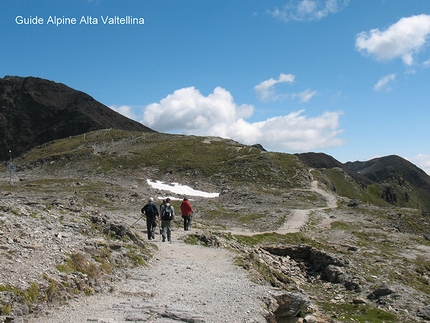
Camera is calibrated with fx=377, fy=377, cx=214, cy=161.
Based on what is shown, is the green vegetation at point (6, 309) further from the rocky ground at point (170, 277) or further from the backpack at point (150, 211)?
the backpack at point (150, 211)

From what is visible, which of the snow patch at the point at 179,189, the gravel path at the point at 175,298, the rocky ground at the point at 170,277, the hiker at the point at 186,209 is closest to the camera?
the gravel path at the point at 175,298

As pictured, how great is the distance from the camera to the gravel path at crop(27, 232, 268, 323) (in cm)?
1137

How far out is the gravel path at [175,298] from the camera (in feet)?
37.3

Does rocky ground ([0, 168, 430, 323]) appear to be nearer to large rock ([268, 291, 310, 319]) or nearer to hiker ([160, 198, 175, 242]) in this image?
large rock ([268, 291, 310, 319])

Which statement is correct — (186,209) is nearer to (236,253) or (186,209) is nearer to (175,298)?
(236,253)

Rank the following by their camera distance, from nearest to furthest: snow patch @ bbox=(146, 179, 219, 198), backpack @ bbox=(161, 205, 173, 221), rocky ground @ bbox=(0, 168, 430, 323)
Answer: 1. rocky ground @ bbox=(0, 168, 430, 323)
2. backpack @ bbox=(161, 205, 173, 221)
3. snow patch @ bbox=(146, 179, 219, 198)

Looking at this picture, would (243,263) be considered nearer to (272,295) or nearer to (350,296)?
(272,295)

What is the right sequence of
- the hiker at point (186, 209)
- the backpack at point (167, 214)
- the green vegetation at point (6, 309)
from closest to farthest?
the green vegetation at point (6, 309) → the backpack at point (167, 214) → the hiker at point (186, 209)

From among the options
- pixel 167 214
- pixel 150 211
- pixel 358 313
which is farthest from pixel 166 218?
pixel 358 313

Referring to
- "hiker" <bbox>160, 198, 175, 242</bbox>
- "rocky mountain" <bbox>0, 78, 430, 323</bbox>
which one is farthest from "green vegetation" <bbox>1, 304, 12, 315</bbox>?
"hiker" <bbox>160, 198, 175, 242</bbox>

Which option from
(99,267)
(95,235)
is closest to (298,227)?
(95,235)

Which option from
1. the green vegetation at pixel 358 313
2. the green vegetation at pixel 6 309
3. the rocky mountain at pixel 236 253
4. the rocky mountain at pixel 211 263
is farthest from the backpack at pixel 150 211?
the green vegetation at pixel 6 309

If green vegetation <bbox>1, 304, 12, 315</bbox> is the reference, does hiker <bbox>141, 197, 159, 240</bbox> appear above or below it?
above

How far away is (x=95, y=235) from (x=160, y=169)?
76.9 m
